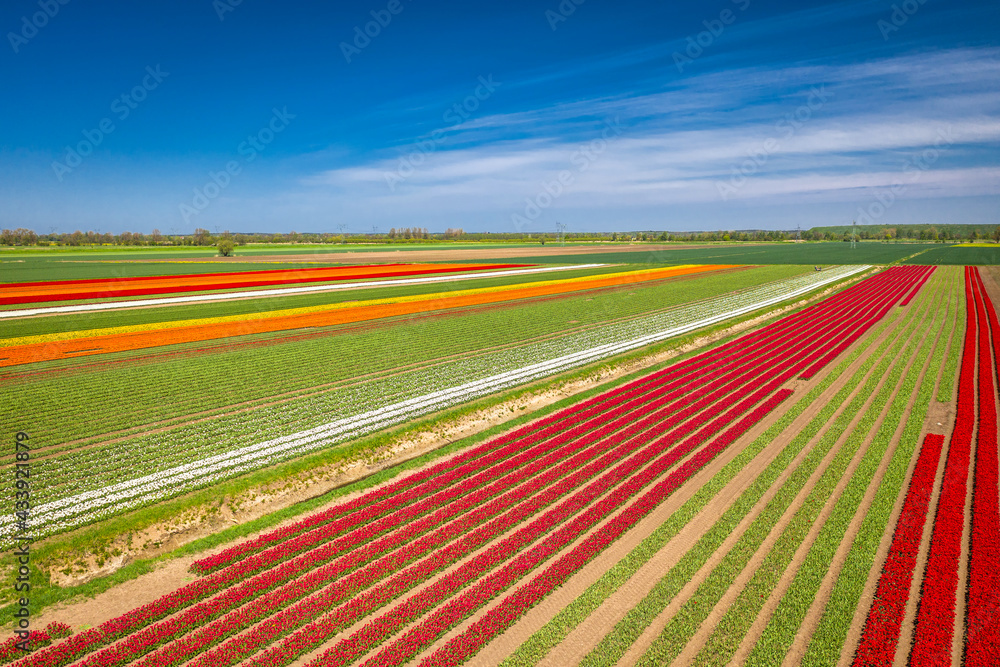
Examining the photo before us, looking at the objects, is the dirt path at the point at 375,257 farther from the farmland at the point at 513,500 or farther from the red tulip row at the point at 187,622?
the red tulip row at the point at 187,622

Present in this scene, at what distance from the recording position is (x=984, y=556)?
1013cm

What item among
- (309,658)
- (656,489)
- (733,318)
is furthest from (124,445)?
(733,318)

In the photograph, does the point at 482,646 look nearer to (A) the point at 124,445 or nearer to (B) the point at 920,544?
(B) the point at 920,544

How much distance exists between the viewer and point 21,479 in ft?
42.5

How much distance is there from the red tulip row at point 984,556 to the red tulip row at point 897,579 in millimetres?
821

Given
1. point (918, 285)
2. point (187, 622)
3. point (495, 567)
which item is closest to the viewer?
point (187, 622)

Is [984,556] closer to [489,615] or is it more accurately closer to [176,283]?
[489,615]

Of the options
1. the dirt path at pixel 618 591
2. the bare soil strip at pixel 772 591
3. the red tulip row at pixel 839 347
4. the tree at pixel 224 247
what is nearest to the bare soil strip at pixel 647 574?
the dirt path at pixel 618 591

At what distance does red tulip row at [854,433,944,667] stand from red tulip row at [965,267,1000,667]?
82cm

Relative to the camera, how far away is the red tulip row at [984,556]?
26.3 feet

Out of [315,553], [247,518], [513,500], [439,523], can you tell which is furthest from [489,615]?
[247,518]

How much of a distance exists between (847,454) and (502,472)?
9.69m

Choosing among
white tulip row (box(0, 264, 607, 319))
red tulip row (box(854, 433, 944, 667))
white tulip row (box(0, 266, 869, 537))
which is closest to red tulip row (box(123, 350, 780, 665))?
white tulip row (box(0, 266, 869, 537))

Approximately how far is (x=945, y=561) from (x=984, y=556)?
957mm
